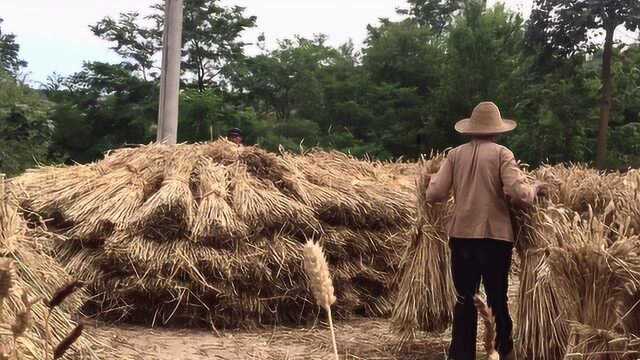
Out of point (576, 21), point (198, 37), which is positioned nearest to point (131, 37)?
point (198, 37)

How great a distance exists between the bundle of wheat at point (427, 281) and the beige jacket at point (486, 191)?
438 mm

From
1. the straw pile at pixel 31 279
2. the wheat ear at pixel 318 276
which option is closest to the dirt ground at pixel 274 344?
the straw pile at pixel 31 279

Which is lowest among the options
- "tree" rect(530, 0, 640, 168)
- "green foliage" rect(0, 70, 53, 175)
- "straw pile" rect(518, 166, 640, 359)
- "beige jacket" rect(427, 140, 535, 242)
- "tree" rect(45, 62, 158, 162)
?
"straw pile" rect(518, 166, 640, 359)

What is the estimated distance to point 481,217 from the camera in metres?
4.34

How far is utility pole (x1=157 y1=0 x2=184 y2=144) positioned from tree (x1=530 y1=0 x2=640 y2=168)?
1719 cm

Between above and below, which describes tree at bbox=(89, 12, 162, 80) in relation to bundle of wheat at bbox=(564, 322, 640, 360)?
above

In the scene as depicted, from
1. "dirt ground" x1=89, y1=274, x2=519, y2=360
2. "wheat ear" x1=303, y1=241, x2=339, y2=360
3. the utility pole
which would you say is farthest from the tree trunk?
"wheat ear" x1=303, y1=241, x2=339, y2=360

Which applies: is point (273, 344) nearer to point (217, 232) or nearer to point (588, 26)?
point (217, 232)

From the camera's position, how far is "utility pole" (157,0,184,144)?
376 inches

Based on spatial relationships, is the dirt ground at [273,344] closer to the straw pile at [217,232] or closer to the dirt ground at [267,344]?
the dirt ground at [267,344]

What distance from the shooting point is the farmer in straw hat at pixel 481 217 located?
4324mm

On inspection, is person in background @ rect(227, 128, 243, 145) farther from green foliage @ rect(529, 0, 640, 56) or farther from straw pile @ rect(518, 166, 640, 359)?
green foliage @ rect(529, 0, 640, 56)

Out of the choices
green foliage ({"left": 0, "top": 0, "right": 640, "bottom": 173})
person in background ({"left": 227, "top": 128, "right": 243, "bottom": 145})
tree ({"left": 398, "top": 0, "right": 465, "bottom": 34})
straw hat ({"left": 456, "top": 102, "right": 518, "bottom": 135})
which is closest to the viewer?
straw hat ({"left": 456, "top": 102, "right": 518, "bottom": 135})

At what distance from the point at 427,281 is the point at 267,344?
1.42 meters
